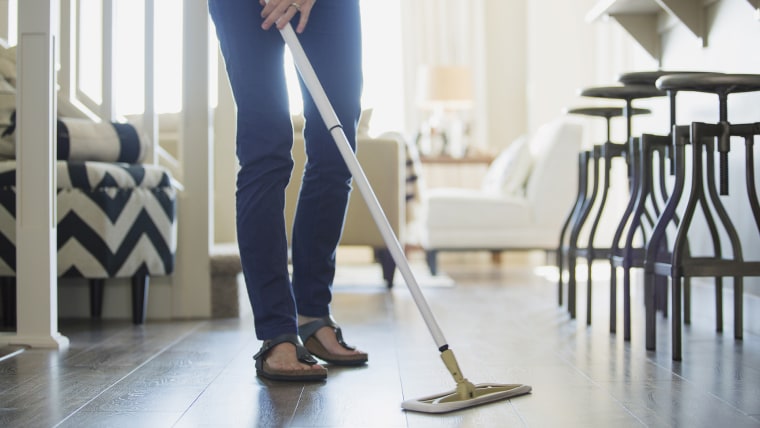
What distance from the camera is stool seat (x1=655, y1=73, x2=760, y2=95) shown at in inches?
68.1

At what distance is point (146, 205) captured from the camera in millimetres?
2273

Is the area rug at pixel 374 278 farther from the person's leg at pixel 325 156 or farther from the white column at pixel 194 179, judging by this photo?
the person's leg at pixel 325 156

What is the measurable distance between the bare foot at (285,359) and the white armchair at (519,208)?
271 centimetres

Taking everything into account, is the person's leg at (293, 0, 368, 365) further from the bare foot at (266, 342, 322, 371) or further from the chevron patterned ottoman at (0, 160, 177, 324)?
the chevron patterned ottoman at (0, 160, 177, 324)

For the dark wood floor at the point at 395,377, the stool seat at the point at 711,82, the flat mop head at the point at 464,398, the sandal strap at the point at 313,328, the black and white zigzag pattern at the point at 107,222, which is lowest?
the dark wood floor at the point at 395,377

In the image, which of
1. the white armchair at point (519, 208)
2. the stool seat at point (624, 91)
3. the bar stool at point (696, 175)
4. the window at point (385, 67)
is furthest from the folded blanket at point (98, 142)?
the window at point (385, 67)

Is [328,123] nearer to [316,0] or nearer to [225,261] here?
[316,0]

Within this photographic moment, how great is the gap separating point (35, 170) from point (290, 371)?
2.55 ft

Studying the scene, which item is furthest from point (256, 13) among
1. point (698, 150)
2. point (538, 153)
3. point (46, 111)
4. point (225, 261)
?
point (538, 153)

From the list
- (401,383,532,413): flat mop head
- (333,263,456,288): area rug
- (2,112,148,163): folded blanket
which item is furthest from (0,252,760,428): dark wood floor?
(333,263,456,288): area rug

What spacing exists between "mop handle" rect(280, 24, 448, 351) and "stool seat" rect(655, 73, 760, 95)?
0.70m

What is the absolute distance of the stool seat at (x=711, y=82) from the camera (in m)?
1.73

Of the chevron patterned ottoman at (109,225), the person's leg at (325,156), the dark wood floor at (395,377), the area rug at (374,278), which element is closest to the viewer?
the dark wood floor at (395,377)

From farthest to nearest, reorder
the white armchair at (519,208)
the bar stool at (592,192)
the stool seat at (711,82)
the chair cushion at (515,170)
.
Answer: the chair cushion at (515,170)
the white armchair at (519,208)
the bar stool at (592,192)
the stool seat at (711,82)
